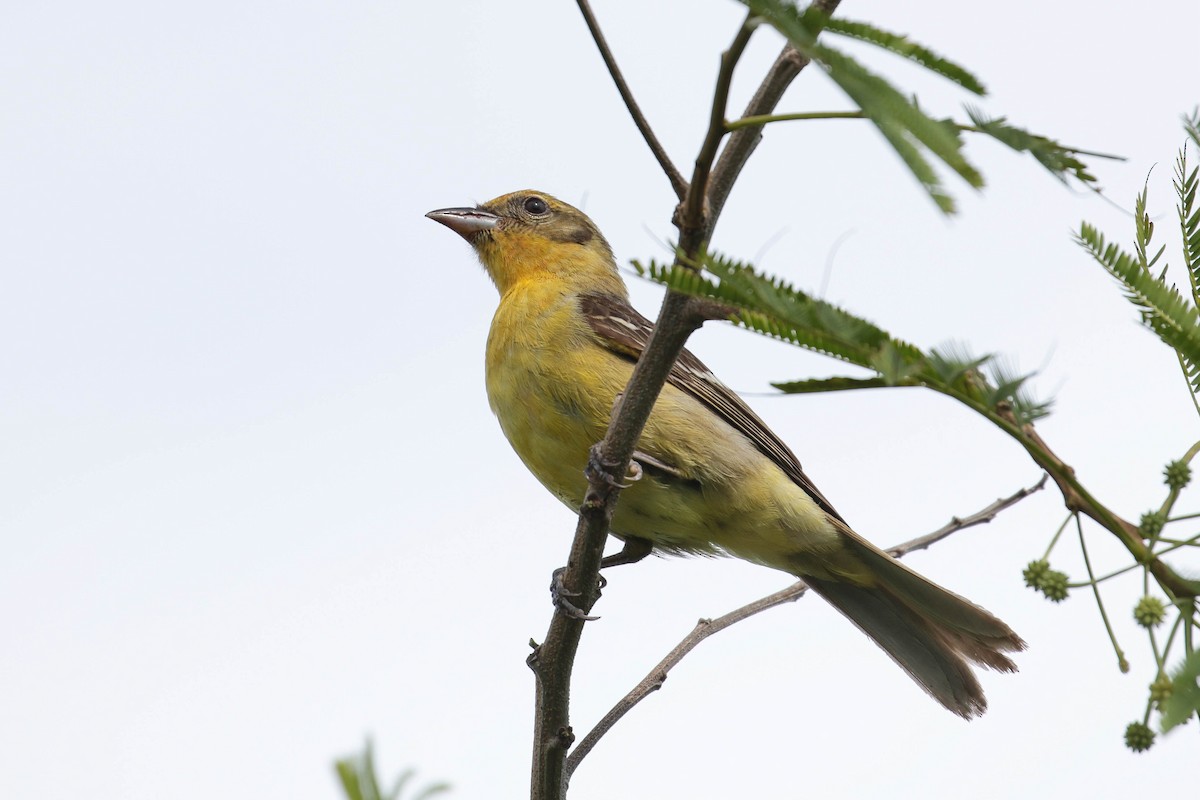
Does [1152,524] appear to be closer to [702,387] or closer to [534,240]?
[702,387]

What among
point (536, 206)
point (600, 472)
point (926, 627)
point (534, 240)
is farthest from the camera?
point (536, 206)

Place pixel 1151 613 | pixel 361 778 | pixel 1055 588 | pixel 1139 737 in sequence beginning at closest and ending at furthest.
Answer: pixel 361 778 < pixel 1139 737 < pixel 1151 613 < pixel 1055 588

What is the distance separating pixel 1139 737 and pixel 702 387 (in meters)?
4.34

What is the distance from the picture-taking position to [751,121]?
225cm

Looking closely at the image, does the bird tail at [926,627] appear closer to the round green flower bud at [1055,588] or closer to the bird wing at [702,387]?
the bird wing at [702,387]

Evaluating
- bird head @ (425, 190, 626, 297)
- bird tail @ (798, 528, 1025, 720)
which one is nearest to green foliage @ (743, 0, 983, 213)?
bird tail @ (798, 528, 1025, 720)

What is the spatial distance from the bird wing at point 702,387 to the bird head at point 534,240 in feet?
1.82

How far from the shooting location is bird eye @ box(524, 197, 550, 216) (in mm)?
7645

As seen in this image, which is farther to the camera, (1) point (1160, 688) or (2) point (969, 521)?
(2) point (969, 521)

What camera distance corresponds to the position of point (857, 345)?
196cm

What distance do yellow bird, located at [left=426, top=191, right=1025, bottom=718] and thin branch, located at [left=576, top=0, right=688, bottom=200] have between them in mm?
2917

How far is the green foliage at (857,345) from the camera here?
191 centimetres

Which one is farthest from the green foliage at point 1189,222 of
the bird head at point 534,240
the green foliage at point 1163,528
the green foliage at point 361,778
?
the bird head at point 534,240

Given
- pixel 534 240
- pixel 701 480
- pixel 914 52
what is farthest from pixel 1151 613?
pixel 534 240
